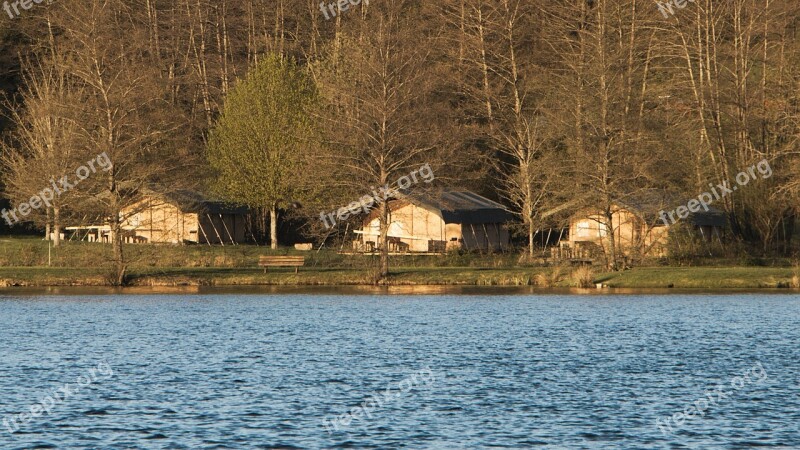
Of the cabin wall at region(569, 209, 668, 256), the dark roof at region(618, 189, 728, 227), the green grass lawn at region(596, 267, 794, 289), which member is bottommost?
the green grass lawn at region(596, 267, 794, 289)

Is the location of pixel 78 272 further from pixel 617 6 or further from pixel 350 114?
pixel 617 6

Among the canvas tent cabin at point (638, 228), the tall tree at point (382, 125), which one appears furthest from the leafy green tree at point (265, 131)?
the canvas tent cabin at point (638, 228)

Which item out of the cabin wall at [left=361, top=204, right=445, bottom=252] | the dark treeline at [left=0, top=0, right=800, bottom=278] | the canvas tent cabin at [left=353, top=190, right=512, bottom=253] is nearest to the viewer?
the dark treeline at [left=0, top=0, right=800, bottom=278]

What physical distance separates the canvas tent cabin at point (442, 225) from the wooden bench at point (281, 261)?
961 centimetres

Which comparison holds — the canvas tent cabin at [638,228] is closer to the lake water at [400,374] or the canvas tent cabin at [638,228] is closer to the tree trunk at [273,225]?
the lake water at [400,374]

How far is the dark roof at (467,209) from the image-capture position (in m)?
84.8

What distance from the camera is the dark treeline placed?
69.2 metres

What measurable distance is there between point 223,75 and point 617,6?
41872 millimetres

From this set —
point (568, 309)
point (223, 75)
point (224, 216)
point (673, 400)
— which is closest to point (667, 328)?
point (568, 309)

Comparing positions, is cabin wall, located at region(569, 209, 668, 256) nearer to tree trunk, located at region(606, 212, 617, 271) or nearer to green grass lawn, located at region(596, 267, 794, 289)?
tree trunk, located at region(606, 212, 617, 271)

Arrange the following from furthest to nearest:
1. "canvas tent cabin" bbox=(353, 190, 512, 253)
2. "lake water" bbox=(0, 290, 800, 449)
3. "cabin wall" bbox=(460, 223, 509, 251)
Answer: "cabin wall" bbox=(460, 223, 509, 251)
"canvas tent cabin" bbox=(353, 190, 512, 253)
"lake water" bbox=(0, 290, 800, 449)

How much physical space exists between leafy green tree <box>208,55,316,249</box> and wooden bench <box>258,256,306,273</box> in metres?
12.3

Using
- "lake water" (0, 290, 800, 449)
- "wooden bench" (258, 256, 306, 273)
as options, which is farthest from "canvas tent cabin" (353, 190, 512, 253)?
"lake water" (0, 290, 800, 449)

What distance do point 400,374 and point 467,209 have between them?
164ft
